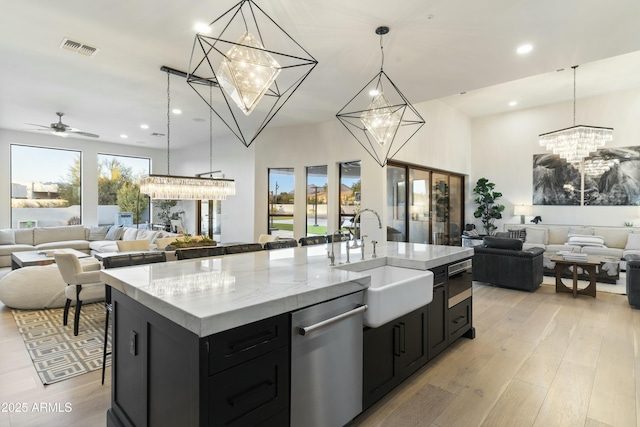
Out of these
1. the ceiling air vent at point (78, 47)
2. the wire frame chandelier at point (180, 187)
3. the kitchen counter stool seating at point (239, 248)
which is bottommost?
the kitchen counter stool seating at point (239, 248)

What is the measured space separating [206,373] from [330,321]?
2.20ft

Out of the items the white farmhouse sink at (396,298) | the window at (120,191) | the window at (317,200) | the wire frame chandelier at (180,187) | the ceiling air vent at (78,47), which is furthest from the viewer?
the window at (120,191)

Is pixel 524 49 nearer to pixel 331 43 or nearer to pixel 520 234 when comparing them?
pixel 331 43

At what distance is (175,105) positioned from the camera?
5863mm

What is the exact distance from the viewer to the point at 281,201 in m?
7.60

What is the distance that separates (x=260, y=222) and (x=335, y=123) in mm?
2856

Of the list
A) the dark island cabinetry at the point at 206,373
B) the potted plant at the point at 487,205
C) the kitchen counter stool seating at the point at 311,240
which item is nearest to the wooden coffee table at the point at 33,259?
the kitchen counter stool seating at the point at 311,240

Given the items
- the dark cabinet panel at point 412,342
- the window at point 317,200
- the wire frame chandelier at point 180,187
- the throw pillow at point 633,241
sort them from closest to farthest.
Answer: the dark cabinet panel at point 412,342
the wire frame chandelier at point 180,187
the throw pillow at point 633,241
the window at point 317,200

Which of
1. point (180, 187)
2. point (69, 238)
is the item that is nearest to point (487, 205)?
point (180, 187)

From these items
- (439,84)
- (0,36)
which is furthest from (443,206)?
(0,36)

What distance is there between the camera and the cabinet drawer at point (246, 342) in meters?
1.29

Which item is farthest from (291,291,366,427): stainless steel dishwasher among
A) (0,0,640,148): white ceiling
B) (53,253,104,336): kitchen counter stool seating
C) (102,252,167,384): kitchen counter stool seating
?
(53,253,104,336): kitchen counter stool seating

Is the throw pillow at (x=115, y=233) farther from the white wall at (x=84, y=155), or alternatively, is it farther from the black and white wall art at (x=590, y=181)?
the black and white wall art at (x=590, y=181)

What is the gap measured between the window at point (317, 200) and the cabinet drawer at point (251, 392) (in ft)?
17.8
